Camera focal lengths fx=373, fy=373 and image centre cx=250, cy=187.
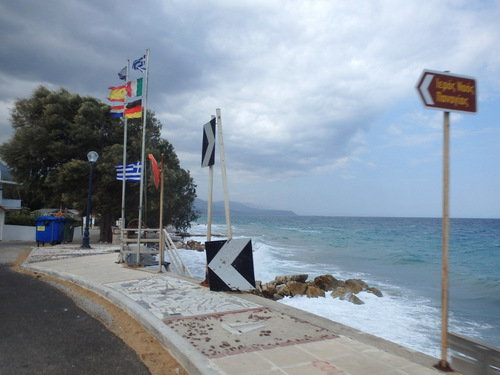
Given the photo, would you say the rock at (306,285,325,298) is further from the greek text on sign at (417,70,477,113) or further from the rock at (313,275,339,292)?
the greek text on sign at (417,70,477,113)

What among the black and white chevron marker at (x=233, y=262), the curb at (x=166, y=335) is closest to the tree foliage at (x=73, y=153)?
the curb at (x=166, y=335)

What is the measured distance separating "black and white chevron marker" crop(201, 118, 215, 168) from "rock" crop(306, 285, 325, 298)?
8283 millimetres

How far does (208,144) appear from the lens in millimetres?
8031

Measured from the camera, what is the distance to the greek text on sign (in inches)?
158

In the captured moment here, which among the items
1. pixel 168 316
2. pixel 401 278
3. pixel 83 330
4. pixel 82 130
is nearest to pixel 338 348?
pixel 168 316

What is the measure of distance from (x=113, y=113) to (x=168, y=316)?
13.1 m

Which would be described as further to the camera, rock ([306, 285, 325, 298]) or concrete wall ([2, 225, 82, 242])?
concrete wall ([2, 225, 82, 242])

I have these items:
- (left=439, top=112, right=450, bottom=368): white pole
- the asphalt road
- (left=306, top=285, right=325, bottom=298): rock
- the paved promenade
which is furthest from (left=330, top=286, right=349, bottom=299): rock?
(left=439, top=112, right=450, bottom=368): white pole

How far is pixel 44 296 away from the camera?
7.70 meters

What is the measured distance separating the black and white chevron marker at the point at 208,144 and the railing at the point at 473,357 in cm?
546

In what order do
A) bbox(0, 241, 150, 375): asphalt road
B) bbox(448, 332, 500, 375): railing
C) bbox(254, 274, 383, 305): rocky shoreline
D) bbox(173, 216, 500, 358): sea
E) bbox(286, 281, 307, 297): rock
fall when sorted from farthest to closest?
bbox(286, 281, 307, 297): rock < bbox(254, 274, 383, 305): rocky shoreline < bbox(173, 216, 500, 358): sea < bbox(0, 241, 150, 375): asphalt road < bbox(448, 332, 500, 375): railing

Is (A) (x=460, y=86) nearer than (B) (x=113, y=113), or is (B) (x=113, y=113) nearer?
(A) (x=460, y=86)

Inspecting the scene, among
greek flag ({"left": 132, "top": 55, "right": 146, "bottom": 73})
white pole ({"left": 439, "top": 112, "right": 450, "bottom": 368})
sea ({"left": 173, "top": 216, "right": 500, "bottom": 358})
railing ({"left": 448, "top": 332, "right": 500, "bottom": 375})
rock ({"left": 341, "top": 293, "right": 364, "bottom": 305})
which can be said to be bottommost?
sea ({"left": 173, "top": 216, "right": 500, "bottom": 358})

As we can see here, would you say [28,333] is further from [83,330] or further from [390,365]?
[390,365]
